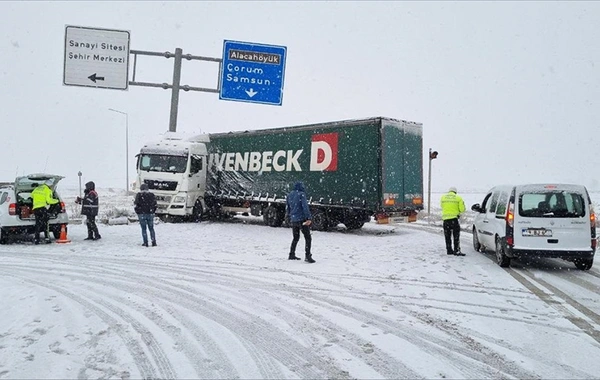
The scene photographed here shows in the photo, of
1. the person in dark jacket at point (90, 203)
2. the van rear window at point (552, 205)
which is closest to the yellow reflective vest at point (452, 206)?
the van rear window at point (552, 205)

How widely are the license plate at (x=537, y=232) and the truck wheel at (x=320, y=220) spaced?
27.6 ft

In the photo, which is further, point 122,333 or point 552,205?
point 552,205

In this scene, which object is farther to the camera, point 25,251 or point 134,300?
point 25,251

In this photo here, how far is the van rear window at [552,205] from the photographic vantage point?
360 inches

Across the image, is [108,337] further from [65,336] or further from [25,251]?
[25,251]

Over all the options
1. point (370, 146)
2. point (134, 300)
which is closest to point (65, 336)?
point (134, 300)

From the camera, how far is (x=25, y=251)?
1123 cm

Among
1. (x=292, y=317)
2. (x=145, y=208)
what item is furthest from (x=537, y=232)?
(x=145, y=208)

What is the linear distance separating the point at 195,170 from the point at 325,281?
41.0 feet

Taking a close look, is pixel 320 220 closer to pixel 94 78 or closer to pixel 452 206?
pixel 452 206

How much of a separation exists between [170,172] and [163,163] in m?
0.43

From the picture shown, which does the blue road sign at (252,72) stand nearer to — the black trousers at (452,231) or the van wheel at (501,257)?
the black trousers at (452,231)

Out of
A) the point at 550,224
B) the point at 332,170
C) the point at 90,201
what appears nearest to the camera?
the point at 550,224

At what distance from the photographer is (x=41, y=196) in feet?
39.4
